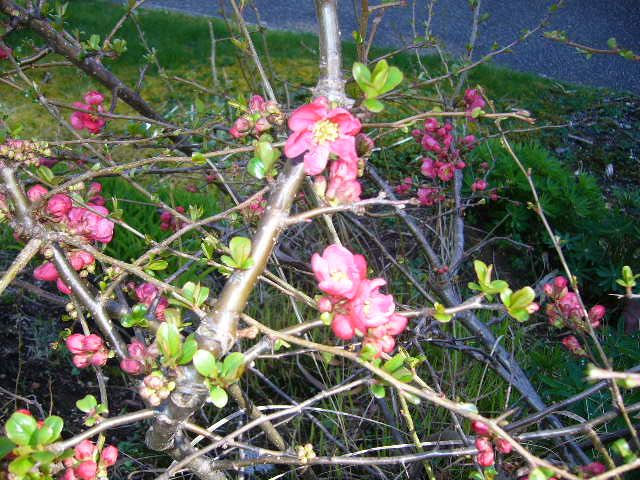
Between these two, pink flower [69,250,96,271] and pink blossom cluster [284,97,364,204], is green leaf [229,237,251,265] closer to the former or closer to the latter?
pink blossom cluster [284,97,364,204]

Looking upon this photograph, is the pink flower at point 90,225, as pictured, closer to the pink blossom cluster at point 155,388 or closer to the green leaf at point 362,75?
the pink blossom cluster at point 155,388

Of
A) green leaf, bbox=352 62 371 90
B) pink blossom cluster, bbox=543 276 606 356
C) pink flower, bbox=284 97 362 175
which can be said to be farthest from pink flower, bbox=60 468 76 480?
pink blossom cluster, bbox=543 276 606 356

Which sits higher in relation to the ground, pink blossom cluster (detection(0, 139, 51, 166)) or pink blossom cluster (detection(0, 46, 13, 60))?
pink blossom cluster (detection(0, 46, 13, 60))

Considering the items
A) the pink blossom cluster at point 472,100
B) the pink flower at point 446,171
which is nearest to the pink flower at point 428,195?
the pink flower at point 446,171

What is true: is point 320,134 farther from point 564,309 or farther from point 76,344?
point 564,309

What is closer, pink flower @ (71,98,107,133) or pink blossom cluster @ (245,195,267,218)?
pink blossom cluster @ (245,195,267,218)

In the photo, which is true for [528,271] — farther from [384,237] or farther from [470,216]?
[384,237]

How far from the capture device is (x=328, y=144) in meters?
0.83

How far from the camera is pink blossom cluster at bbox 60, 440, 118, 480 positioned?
0.86m

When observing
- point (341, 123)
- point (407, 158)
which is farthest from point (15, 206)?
point (407, 158)

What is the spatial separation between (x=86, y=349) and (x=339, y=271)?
51 cm

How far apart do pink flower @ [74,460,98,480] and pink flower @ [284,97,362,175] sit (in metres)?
0.55

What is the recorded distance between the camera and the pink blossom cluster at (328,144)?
32.8 inches

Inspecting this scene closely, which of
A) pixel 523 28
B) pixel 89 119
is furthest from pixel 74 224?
pixel 523 28
